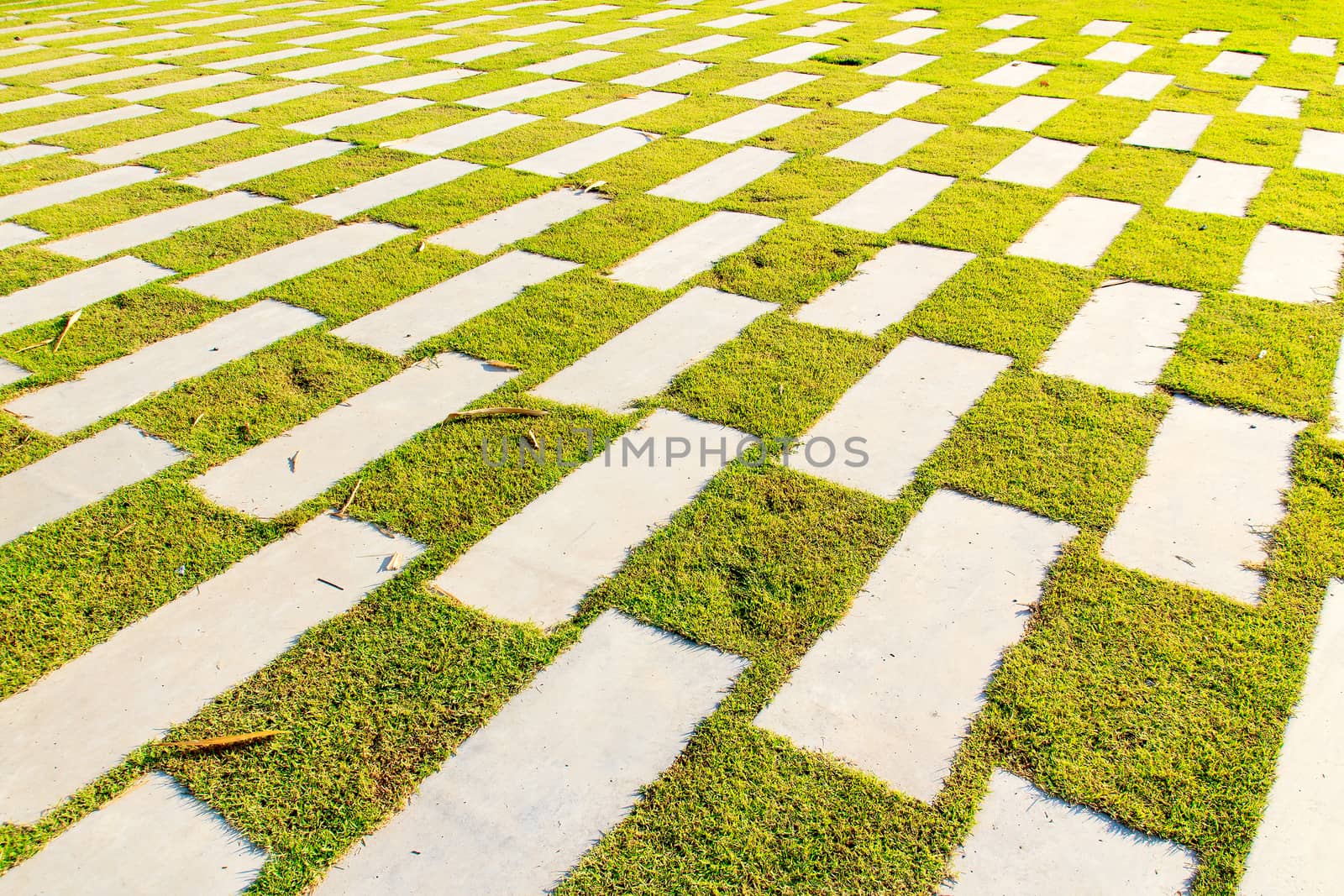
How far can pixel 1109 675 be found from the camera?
2.06 metres

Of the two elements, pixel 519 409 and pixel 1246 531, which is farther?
pixel 519 409

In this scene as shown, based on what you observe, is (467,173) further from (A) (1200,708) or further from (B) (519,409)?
(A) (1200,708)

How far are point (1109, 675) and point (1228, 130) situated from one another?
5.28 meters

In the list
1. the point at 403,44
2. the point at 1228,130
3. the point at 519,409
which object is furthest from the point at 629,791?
the point at 403,44

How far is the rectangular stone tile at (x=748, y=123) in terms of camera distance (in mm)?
5945

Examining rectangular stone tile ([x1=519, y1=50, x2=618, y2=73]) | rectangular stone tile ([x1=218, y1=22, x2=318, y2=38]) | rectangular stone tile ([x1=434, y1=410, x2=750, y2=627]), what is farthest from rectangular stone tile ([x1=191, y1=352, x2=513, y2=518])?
rectangular stone tile ([x1=218, y1=22, x2=318, y2=38])

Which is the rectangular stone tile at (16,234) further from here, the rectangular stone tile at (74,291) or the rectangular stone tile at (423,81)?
the rectangular stone tile at (423,81)

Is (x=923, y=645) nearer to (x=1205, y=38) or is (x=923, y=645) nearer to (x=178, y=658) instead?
(x=178, y=658)

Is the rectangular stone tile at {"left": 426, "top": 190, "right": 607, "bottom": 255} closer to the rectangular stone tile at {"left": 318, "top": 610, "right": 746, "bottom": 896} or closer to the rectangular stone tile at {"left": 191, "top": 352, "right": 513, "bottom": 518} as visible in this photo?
the rectangular stone tile at {"left": 191, "top": 352, "right": 513, "bottom": 518}

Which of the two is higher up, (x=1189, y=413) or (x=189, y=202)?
(x=189, y=202)

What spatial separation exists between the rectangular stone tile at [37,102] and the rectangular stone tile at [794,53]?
5635 mm

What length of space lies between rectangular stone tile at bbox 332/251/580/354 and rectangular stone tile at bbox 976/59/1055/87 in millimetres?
4832

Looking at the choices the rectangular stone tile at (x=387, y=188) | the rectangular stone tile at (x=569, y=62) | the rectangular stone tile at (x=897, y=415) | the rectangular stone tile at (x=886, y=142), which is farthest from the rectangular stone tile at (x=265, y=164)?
the rectangular stone tile at (x=897, y=415)

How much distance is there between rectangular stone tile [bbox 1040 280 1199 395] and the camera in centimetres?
323
